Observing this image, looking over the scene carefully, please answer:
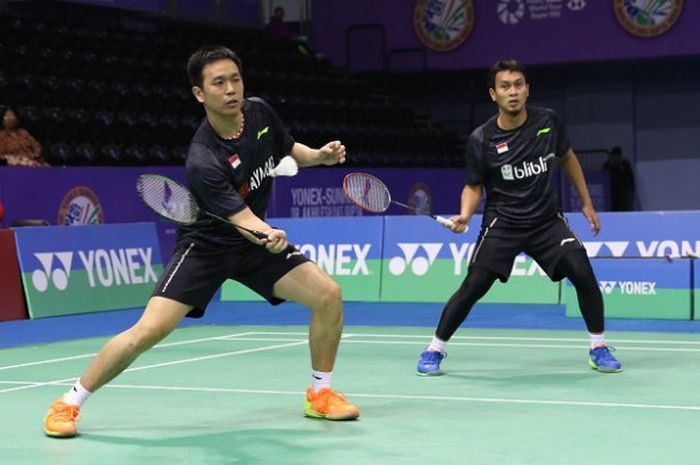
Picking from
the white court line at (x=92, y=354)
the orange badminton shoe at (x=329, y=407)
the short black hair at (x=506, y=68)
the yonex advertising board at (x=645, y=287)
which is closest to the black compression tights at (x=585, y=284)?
the short black hair at (x=506, y=68)

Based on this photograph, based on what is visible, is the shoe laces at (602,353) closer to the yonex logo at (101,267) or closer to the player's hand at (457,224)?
the player's hand at (457,224)

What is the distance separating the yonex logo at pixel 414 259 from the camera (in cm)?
1267

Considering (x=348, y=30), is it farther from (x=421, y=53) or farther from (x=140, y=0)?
(x=140, y=0)

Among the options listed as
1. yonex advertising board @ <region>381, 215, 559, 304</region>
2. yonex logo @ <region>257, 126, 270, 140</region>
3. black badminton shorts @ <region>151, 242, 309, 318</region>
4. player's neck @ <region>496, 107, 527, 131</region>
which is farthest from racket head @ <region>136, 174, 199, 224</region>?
yonex advertising board @ <region>381, 215, 559, 304</region>

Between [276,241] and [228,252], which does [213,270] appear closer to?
[228,252]

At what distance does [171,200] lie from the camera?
5.96 m

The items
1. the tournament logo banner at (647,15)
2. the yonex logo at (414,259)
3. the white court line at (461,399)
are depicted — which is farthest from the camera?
the tournament logo banner at (647,15)

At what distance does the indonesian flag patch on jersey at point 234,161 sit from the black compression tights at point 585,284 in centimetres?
259

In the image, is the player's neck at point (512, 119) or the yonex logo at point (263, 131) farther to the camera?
the player's neck at point (512, 119)

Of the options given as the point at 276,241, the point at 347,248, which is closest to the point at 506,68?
the point at 276,241

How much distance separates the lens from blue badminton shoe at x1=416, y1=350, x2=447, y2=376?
788 cm

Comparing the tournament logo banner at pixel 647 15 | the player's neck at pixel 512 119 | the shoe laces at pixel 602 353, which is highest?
the tournament logo banner at pixel 647 15

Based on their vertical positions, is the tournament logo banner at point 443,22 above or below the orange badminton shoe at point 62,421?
above

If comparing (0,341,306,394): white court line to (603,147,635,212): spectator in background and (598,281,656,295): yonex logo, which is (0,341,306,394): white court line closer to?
(598,281,656,295): yonex logo
